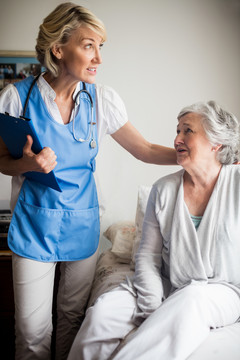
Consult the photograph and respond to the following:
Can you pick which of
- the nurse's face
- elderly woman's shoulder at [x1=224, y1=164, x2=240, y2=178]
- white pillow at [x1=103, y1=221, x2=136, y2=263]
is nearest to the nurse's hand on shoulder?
the nurse's face

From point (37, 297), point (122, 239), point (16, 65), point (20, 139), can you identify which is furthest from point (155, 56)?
point (37, 297)

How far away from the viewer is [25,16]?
2.31 metres

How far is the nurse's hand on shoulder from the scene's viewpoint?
1.18 meters

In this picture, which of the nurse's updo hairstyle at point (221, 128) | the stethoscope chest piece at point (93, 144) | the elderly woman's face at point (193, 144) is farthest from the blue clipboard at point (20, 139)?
the nurse's updo hairstyle at point (221, 128)

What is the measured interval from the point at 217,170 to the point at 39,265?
33.6 inches

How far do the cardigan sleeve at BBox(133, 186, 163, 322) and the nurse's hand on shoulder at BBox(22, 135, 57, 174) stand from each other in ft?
1.69

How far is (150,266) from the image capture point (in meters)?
1.40

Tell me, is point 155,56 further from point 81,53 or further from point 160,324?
point 160,324

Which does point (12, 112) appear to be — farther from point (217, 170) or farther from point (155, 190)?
point (217, 170)

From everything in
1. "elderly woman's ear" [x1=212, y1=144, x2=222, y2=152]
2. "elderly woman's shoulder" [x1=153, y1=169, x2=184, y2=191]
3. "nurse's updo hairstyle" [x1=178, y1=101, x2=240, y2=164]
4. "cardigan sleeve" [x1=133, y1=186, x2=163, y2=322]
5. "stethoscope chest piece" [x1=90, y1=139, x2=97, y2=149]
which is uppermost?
"nurse's updo hairstyle" [x1=178, y1=101, x2=240, y2=164]

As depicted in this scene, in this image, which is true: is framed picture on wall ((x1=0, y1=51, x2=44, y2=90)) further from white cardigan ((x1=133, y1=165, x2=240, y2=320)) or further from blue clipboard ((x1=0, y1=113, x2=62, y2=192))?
white cardigan ((x1=133, y1=165, x2=240, y2=320))

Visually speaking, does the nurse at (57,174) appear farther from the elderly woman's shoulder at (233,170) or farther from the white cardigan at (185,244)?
the elderly woman's shoulder at (233,170)

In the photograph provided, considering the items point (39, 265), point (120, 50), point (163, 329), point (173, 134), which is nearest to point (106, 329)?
point (163, 329)

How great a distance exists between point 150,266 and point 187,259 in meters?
0.16
